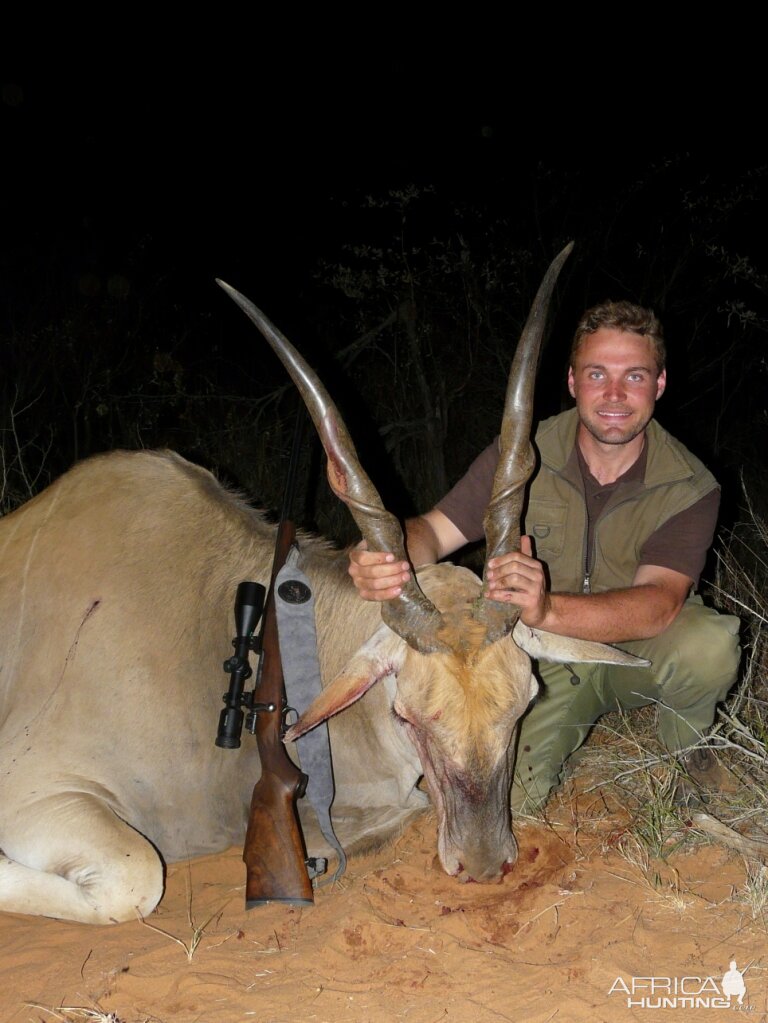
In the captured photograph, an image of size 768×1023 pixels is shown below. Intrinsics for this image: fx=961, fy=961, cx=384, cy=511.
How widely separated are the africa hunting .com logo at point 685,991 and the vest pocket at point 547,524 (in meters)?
1.77

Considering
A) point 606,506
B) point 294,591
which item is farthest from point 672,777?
point 294,591

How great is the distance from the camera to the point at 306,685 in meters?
3.25

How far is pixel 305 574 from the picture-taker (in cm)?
354

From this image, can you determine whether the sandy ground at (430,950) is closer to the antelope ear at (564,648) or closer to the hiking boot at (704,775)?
the hiking boot at (704,775)

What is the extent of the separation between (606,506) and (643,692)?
0.74 meters

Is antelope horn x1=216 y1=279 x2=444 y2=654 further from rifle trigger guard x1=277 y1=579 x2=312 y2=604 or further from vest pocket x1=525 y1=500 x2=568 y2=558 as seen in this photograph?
vest pocket x1=525 y1=500 x2=568 y2=558

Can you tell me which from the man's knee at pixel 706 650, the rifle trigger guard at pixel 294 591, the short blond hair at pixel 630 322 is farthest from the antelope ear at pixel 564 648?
the short blond hair at pixel 630 322

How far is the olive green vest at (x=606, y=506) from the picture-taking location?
3.71 metres

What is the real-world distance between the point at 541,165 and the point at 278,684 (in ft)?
25.7

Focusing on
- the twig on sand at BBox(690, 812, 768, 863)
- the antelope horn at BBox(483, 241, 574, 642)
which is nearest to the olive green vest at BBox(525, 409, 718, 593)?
the antelope horn at BBox(483, 241, 574, 642)

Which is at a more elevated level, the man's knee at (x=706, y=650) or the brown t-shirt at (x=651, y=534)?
the brown t-shirt at (x=651, y=534)

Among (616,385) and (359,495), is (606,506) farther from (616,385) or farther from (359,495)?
(359,495)

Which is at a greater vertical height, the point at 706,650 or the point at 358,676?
the point at 358,676

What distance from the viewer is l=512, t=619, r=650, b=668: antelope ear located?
3.12 metres
